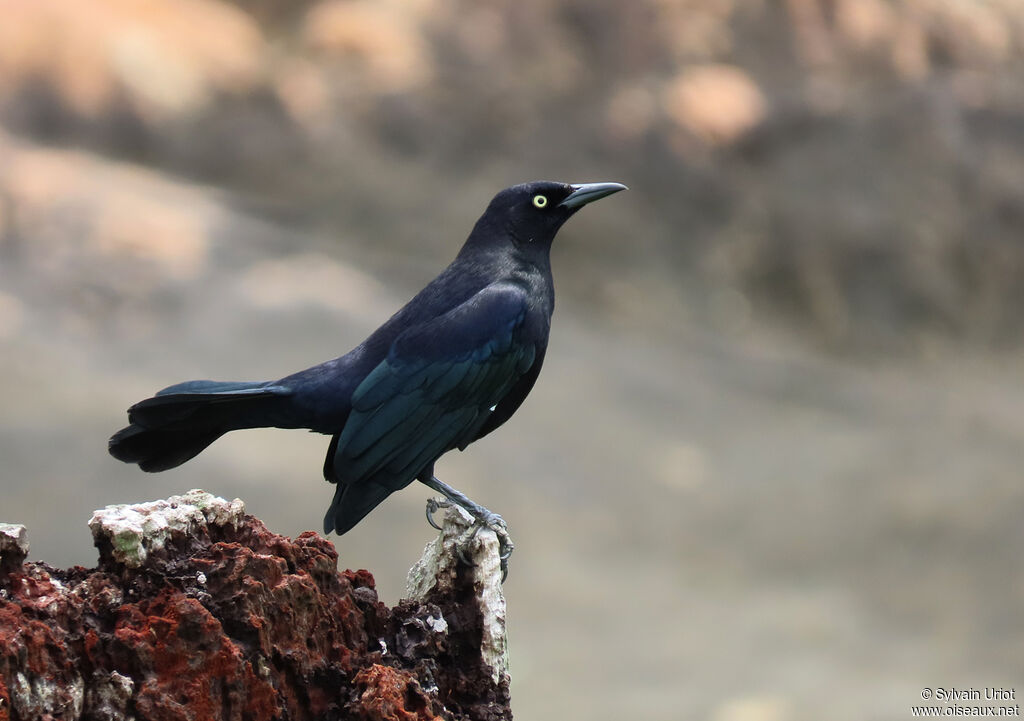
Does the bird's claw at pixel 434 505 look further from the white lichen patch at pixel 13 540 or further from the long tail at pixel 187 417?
the white lichen patch at pixel 13 540

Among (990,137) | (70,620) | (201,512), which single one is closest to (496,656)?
(201,512)

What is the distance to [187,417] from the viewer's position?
4973 millimetres

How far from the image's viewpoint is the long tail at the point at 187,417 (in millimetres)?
4883

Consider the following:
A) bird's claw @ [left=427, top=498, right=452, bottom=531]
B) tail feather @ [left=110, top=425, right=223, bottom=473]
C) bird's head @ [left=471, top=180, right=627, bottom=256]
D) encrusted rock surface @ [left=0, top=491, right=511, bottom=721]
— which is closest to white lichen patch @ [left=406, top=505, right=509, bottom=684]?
encrusted rock surface @ [left=0, top=491, right=511, bottom=721]

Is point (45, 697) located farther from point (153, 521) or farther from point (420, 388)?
point (420, 388)

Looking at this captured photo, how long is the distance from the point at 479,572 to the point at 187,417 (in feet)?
4.36

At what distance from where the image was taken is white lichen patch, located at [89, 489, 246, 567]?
4.11m

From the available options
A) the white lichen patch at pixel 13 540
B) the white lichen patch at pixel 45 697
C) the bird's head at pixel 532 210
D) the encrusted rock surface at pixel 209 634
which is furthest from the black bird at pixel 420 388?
the white lichen patch at pixel 45 697

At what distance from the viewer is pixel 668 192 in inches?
800

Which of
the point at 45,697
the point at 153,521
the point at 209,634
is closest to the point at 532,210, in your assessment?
the point at 153,521

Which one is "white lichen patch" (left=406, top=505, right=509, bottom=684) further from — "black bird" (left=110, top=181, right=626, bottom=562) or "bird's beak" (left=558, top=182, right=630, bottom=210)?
"bird's beak" (left=558, top=182, right=630, bottom=210)

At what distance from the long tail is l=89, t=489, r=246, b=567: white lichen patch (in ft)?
1.96

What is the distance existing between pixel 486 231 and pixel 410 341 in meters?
0.75

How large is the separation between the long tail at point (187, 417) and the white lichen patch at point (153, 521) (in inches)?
23.5
